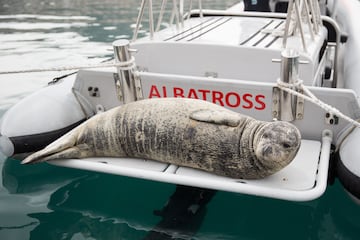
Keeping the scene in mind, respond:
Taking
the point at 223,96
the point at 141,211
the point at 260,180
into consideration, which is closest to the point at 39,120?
the point at 141,211

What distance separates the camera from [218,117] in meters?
2.79

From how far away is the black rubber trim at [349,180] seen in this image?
2.70 meters

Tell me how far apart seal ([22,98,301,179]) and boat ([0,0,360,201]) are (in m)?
0.08

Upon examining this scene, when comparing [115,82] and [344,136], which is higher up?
[115,82]

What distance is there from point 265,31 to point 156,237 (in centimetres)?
239

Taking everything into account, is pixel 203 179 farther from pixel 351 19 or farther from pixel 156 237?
pixel 351 19

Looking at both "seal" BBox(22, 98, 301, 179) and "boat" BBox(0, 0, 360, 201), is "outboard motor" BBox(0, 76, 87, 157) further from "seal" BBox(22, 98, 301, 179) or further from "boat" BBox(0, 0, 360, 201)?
"seal" BBox(22, 98, 301, 179)

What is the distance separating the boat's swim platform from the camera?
2514 millimetres

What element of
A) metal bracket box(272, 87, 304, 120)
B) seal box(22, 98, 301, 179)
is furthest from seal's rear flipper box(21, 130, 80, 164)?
metal bracket box(272, 87, 304, 120)

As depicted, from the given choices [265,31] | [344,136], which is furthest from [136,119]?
[265,31]

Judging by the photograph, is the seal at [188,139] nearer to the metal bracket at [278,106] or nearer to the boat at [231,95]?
the boat at [231,95]

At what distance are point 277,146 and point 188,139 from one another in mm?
590

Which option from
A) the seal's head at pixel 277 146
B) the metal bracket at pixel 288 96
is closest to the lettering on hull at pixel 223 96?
the metal bracket at pixel 288 96

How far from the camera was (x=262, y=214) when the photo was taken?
3.04m
